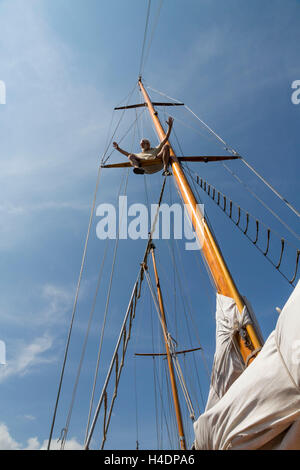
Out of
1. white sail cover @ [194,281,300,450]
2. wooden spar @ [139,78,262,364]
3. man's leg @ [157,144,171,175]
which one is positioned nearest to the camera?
white sail cover @ [194,281,300,450]

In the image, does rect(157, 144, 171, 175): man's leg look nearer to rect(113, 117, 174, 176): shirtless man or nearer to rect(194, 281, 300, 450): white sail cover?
rect(113, 117, 174, 176): shirtless man

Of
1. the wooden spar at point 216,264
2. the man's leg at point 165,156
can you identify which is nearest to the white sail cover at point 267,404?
the wooden spar at point 216,264

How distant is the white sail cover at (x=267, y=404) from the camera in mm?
1908

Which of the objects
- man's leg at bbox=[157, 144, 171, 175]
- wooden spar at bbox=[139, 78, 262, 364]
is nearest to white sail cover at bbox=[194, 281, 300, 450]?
wooden spar at bbox=[139, 78, 262, 364]

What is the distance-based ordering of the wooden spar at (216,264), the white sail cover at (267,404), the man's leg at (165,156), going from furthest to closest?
1. the man's leg at (165,156)
2. the wooden spar at (216,264)
3. the white sail cover at (267,404)

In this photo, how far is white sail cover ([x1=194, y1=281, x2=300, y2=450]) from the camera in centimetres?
191

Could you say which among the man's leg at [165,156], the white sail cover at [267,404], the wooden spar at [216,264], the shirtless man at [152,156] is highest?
the shirtless man at [152,156]

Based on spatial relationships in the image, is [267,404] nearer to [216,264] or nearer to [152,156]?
[216,264]

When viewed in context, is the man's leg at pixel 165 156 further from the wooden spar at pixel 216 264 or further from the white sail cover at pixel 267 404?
the white sail cover at pixel 267 404

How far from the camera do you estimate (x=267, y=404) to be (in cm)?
201

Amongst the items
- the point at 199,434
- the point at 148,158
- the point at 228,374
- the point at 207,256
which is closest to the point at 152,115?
the point at 148,158

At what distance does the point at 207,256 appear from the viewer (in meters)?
4.64
